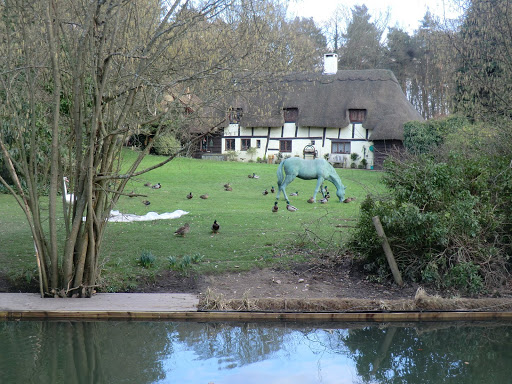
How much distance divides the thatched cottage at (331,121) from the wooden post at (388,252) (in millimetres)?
29026

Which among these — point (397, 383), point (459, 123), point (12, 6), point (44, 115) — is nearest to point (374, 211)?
point (397, 383)

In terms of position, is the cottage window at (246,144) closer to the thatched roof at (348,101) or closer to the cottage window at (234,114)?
the thatched roof at (348,101)

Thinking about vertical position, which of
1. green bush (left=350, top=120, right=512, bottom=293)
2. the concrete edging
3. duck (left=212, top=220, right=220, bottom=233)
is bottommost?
the concrete edging

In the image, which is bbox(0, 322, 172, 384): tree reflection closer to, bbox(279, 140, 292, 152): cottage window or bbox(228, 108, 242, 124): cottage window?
bbox(228, 108, 242, 124): cottage window

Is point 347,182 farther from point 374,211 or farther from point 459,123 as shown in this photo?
point 374,211

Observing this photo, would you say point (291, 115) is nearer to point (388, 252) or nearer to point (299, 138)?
point (299, 138)

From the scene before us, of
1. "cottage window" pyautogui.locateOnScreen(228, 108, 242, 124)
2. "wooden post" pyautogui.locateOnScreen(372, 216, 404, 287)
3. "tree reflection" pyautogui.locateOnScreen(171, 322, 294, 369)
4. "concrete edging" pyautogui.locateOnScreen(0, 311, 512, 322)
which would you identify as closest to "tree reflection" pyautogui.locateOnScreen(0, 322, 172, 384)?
"concrete edging" pyautogui.locateOnScreen(0, 311, 512, 322)

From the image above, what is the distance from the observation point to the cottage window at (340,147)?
39.9m

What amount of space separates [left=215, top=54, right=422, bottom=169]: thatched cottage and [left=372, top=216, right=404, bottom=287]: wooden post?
29.0 meters

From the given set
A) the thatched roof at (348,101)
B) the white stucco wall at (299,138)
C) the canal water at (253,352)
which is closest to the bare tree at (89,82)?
the canal water at (253,352)

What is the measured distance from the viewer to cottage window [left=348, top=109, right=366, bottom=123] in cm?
3975

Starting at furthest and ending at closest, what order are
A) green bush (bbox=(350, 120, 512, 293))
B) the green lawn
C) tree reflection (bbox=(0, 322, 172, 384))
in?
the green lawn
green bush (bbox=(350, 120, 512, 293))
tree reflection (bbox=(0, 322, 172, 384))

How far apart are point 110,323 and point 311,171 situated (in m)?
14.1

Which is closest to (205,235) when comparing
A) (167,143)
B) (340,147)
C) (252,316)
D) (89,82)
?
(252,316)
